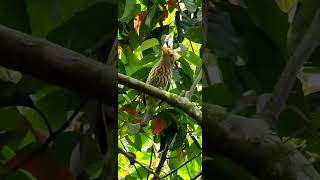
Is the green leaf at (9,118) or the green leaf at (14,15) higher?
the green leaf at (14,15)

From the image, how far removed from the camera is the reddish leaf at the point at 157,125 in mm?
1006

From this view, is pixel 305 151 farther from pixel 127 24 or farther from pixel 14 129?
pixel 127 24

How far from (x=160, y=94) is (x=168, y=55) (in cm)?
30

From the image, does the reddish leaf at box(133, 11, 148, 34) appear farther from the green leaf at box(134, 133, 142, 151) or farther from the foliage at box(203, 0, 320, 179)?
the foliage at box(203, 0, 320, 179)

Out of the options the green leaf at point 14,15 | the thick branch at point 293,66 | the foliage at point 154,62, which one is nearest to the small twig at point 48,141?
the green leaf at point 14,15

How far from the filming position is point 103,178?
595 mm

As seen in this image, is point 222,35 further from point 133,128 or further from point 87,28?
point 133,128

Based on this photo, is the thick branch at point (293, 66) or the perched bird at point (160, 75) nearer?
the thick branch at point (293, 66)

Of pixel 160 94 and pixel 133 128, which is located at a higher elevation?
pixel 160 94

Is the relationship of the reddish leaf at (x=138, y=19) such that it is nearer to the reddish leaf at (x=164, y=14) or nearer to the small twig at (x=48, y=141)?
the reddish leaf at (x=164, y=14)

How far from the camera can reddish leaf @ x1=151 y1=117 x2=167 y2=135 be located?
39.6 inches

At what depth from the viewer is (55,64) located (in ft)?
1.76

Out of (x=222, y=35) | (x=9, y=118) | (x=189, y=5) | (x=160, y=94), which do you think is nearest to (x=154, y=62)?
(x=189, y=5)

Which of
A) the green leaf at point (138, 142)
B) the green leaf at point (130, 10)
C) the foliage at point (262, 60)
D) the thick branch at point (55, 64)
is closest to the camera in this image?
the thick branch at point (55, 64)
